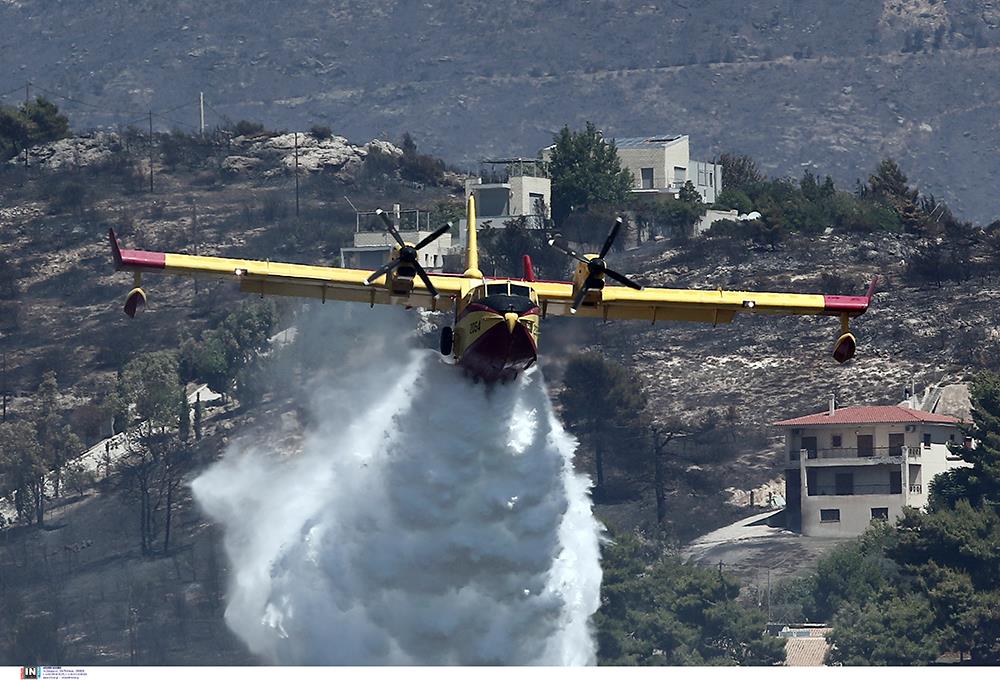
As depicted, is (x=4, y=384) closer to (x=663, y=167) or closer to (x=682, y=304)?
(x=663, y=167)

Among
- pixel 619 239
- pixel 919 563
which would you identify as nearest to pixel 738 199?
pixel 619 239

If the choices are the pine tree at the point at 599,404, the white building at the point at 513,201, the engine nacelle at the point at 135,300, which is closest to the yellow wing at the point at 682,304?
the engine nacelle at the point at 135,300

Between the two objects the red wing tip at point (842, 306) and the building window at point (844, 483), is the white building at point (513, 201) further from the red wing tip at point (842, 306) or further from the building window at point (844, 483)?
the red wing tip at point (842, 306)

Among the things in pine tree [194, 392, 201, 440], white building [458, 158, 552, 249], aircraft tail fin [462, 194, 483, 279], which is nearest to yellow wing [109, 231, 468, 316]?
aircraft tail fin [462, 194, 483, 279]

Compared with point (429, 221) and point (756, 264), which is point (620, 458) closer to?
point (756, 264)

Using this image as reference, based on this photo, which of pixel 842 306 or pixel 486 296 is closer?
pixel 486 296

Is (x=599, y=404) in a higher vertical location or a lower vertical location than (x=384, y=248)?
lower

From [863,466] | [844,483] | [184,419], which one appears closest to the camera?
[863,466]

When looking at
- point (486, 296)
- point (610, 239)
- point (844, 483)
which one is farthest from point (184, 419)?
point (486, 296)
